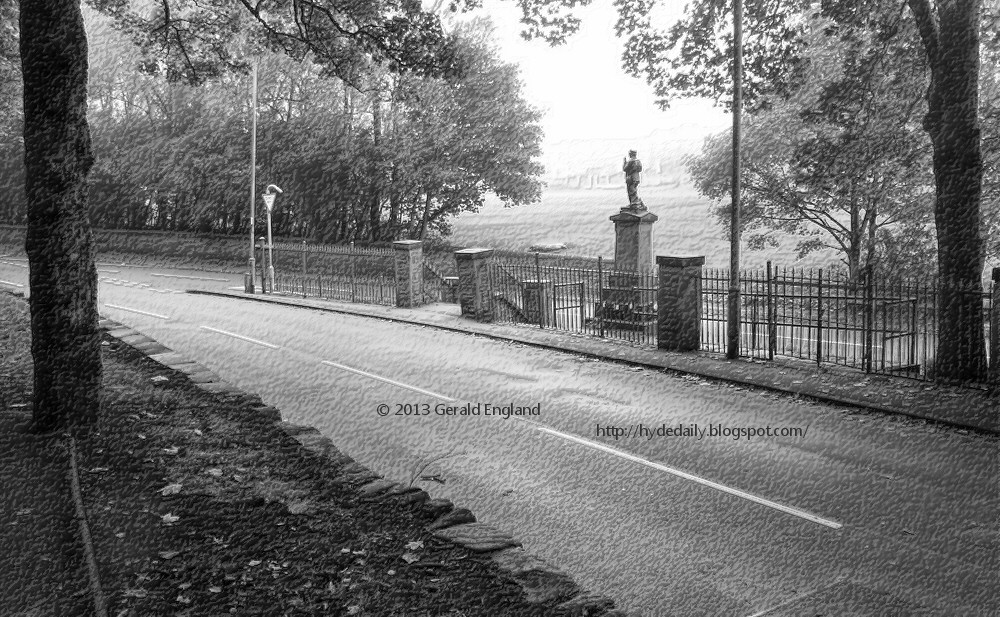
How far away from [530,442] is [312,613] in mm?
5289

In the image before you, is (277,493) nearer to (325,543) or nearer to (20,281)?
(325,543)

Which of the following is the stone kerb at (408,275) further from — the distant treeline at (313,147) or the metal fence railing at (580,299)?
the distant treeline at (313,147)

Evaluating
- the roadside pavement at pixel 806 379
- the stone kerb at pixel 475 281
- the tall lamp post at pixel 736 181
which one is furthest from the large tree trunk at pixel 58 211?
the stone kerb at pixel 475 281

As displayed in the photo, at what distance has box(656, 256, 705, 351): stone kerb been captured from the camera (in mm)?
16406

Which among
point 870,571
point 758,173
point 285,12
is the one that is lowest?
point 870,571

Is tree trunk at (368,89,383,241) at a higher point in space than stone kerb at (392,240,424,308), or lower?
Answer: higher

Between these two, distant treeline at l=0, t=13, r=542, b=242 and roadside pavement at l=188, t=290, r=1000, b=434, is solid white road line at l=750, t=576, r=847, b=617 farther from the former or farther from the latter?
distant treeline at l=0, t=13, r=542, b=242

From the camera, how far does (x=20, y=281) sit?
1288 inches

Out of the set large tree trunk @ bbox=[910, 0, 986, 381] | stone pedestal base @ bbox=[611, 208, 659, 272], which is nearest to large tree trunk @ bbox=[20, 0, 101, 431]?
large tree trunk @ bbox=[910, 0, 986, 381]

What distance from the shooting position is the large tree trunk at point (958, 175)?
1297 cm

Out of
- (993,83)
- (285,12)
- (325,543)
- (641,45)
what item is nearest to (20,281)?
(285,12)

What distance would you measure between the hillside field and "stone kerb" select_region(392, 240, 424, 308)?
2415 cm

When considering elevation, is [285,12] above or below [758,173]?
above

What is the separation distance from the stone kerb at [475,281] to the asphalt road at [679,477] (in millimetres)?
6414
